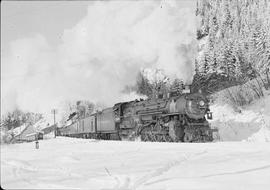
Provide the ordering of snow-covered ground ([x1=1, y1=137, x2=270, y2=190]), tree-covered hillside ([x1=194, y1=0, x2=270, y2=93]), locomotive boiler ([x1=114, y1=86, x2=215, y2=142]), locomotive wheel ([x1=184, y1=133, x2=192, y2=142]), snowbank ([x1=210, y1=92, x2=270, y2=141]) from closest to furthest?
1. snow-covered ground ([x1=1, y1=137, x2=270, y2=190])
2. locomotive wheel ([x1=184, y1=133, x2=192, y2=142])
3. locomotive boiler ([x1=114, y1=86, x2=215, y2=142])
4. snowbank ([x1=210, y1=92, x2=270, y2=141])
5. tree-covered hillside ([x1=194, y1=0, x2=270, y2=93])

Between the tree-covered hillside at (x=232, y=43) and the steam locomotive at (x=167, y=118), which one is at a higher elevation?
the tree-covered hillside at (x=232, y=43)

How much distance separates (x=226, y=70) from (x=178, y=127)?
17.9 m

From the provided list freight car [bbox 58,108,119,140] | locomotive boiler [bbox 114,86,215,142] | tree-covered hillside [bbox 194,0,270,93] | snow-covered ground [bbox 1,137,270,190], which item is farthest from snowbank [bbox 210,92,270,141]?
snow-covered ground [bbox 1,137,270,190]

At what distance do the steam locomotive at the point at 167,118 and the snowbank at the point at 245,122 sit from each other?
403 centimetres

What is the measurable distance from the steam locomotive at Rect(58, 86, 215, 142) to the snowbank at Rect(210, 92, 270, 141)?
159 inches

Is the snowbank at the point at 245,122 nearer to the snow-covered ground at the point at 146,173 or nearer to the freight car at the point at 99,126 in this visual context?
the freight car at the point at 99,126

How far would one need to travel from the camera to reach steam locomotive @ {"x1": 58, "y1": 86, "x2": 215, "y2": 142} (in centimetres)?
1984

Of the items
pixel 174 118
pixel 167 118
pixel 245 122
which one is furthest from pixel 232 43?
pixel 174 118

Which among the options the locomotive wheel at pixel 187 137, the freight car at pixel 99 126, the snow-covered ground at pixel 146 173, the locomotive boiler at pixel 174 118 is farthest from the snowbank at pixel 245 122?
the snow-covered ground at pixel 146 173

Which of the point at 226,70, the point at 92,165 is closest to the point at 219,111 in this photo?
the point at 226,70

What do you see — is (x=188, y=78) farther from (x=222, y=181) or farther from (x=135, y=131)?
(x=222, y=181)

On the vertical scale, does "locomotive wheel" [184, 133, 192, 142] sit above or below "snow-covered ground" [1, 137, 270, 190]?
above

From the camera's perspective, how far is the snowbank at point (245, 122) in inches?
965

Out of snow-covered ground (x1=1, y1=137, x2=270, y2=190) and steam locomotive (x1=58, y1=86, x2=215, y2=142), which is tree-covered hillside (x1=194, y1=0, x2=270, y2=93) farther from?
snow-covered ground (x1=1, y1=137, x2=270, y2=190)
